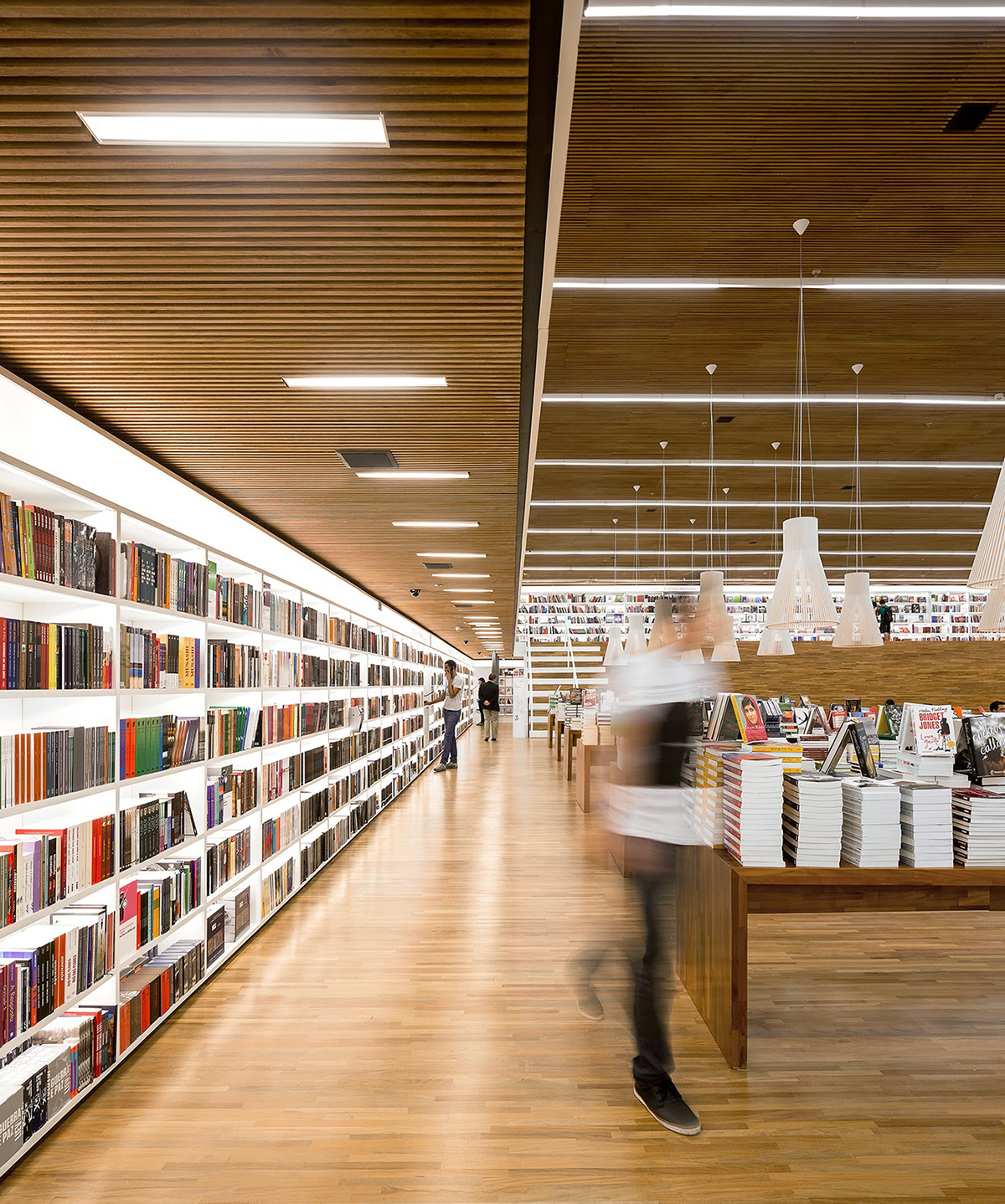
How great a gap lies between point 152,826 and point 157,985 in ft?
2.05

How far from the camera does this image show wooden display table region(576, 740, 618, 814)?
8.22 metres

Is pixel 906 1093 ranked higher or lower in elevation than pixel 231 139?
lower

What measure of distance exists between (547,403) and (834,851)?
17.4 ft

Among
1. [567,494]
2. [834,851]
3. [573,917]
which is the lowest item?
[573,917]

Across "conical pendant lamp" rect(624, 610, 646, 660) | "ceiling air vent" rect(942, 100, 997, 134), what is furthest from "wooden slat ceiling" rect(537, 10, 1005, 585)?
"conical pendant lamp" rect(624, 610, 646, 660)

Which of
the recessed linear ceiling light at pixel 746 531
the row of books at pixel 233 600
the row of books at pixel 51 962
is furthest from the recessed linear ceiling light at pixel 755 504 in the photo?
the row of books at pixel 51 962

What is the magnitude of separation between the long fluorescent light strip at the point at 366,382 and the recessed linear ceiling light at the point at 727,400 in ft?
13.3

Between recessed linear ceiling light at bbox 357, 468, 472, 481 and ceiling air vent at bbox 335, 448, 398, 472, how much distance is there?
11cm

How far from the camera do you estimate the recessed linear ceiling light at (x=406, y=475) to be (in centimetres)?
484

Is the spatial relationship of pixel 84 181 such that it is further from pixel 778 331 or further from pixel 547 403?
pixel 547 403

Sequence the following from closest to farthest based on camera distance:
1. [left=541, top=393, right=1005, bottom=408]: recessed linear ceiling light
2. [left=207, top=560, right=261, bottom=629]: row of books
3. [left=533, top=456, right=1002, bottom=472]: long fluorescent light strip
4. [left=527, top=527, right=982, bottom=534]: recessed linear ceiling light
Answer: [left=207, top=560, right=261, bottom=629]: row of books → [left=541, top=393, right=1005, bottom=408]: recessed linear ceiling light → [left=533, top=456, right=1002, bottom=472]: long fluorescent light strip → [left=527, top=527, right=982, bottom=534]: recessed linear ceiling light

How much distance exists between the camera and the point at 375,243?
230 centimetres

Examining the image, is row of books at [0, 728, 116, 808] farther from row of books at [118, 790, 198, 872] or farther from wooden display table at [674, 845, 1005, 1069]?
wooden display table at [674, 845, 1005, 1069]

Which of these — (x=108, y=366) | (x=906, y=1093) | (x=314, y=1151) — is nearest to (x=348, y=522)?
(x=108, y=366)
